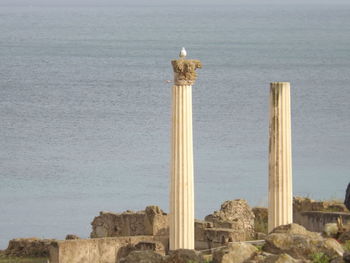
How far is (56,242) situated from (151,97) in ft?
180

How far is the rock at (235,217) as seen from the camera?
35.3m

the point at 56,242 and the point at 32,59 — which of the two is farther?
the point at 32,59

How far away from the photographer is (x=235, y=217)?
35.9 m

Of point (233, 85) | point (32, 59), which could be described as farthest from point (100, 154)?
point (32, 59)

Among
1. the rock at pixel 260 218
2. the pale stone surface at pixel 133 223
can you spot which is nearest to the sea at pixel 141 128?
the pale stone surface at pixel 133 223

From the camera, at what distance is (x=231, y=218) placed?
36.0 meters

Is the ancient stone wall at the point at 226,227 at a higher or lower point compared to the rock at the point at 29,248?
higher

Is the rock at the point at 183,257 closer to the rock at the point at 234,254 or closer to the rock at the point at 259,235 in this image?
the rock at the point at 234,254

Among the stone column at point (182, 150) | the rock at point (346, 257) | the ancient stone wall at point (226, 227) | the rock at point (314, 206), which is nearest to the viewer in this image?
the rock at point (346, 257)

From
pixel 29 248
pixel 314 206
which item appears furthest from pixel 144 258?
pixel 29 248

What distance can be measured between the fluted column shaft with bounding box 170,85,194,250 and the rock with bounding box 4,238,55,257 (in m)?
6.36

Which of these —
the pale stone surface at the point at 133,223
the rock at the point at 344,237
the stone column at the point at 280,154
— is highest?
the stone column at the point at 280,154

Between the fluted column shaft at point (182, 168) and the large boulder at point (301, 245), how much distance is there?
469cm

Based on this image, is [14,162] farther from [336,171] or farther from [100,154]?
[336,171]
